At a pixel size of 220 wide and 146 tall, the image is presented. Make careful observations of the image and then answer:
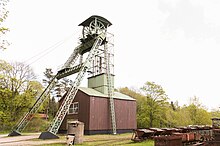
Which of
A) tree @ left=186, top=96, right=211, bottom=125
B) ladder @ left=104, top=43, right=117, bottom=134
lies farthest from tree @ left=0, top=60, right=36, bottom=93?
tree @ left=186, top=96, right=211, bottom=125

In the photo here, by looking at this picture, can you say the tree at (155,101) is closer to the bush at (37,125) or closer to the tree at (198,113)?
the tree at (198,113)

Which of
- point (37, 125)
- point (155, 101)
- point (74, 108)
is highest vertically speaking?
point (155, 101)

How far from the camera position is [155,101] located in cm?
3559

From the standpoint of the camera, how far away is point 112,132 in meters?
25.5

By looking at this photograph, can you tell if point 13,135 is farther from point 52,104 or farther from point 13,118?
point 52,104

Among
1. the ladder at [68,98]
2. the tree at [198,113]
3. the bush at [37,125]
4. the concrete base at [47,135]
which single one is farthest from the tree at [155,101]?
the concrete base at [47,135]

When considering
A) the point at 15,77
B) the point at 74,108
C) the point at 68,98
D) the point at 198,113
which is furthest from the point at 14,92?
the point at 198,113

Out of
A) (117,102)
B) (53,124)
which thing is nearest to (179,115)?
(117,102)

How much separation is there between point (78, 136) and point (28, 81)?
2494 centimetres

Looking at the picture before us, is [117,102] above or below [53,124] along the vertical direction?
above

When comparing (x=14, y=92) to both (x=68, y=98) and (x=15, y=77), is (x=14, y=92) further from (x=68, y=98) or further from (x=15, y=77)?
(x=68, y=98)

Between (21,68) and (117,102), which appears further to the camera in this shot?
(21,68)

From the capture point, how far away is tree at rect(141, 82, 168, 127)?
116ft

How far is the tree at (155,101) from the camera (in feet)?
116
